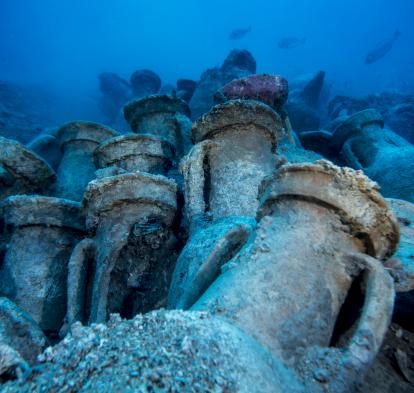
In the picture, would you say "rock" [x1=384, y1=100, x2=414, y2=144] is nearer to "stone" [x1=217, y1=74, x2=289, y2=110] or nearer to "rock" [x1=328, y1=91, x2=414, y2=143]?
"rock" [x1=328, y1=91, x2=414, y2=143]

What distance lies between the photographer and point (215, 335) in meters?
0.90

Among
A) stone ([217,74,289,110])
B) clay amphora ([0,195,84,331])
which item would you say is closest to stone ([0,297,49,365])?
clay amphora ([0,195,84,331])

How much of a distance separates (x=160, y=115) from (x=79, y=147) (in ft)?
3.97

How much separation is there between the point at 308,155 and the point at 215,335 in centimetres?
363

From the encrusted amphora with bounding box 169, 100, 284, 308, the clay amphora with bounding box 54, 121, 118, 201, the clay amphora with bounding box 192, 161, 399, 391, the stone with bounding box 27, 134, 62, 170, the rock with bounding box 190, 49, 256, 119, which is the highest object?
the rock with bounding box 190, 49, 256, 119

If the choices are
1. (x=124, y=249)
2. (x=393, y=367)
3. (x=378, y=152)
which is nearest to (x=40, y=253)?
(x=124, y=249)

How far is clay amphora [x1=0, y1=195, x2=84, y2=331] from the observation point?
7.55ft

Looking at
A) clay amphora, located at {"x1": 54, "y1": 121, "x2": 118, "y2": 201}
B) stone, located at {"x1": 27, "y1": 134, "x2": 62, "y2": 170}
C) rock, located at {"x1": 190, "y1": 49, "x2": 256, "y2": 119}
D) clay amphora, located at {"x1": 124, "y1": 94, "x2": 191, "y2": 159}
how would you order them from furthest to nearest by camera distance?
rock, located at {"x1": 190, "y1": 49, "x2": 256, "y2": 119}
stone, located at {"x1": 27, "y1": 134, "x2": 62, "y2": 170}
clay amphora, located at {"x1": 124, "y1": 94, "x2": 191, "y2": 159}
clay amphora, located at {"x1": 54, "y1": 121, "x2": 118, "y2": 201}

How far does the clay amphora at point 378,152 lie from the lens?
3846 millimetres

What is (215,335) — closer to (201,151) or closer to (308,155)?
(201,151)

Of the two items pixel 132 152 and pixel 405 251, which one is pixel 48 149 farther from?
pixel 405 251

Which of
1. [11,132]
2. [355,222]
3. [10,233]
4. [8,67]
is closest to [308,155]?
[355,222]

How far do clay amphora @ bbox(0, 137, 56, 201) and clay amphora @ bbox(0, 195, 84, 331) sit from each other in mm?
844

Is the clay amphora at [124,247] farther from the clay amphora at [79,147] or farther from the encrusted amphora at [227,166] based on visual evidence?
the clay amphora at [79,147]
